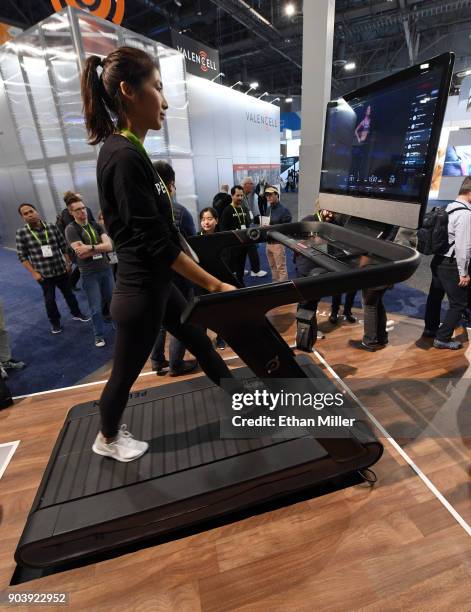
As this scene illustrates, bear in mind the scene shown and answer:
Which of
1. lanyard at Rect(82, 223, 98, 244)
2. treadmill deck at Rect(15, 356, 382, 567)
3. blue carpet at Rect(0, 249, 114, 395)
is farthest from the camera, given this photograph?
lanyard at Rect(82, 223, 98, 244)

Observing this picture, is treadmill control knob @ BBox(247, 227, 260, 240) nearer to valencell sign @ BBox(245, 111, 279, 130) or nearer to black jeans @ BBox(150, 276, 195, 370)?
black jeans @ BBox(150, 276, 195, 370)

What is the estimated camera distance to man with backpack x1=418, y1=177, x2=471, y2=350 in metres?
2.64

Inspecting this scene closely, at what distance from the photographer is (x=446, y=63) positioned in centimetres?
104

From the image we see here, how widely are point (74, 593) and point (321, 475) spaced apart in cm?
113

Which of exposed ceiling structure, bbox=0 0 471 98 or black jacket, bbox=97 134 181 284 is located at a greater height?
exposed ceiling structure, bbox=0 0 471 98

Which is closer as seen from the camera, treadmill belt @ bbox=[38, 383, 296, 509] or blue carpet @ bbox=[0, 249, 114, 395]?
treadmill belt @ bbox=[38, 383, 296, 509]

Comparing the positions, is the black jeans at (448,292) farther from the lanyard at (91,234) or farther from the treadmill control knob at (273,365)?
the lanyard at (91,234)

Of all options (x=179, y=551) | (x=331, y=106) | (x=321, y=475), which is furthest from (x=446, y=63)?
(x=179, y=551)

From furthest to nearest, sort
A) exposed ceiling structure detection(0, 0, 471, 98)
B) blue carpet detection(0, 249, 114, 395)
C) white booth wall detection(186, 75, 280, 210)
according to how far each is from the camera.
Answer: exposed ceiling structure detection(0, 0, 471, 98), white booth wall detection(186, 75, 280, 210), blue carpet detection(0, 249, 114, 395)

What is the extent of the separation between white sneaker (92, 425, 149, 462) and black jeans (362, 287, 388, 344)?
137 centimetres

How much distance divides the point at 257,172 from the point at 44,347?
29.2 ft

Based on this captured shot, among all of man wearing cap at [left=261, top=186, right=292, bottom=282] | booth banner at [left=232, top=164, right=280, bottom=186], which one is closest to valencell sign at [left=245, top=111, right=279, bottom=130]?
booth banner at [left=232, top=164, right=280, bottom=186]

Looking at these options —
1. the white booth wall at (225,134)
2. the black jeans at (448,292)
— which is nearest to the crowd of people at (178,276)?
the black jeans at (448,292)

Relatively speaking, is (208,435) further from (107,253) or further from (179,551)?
(107,253)
